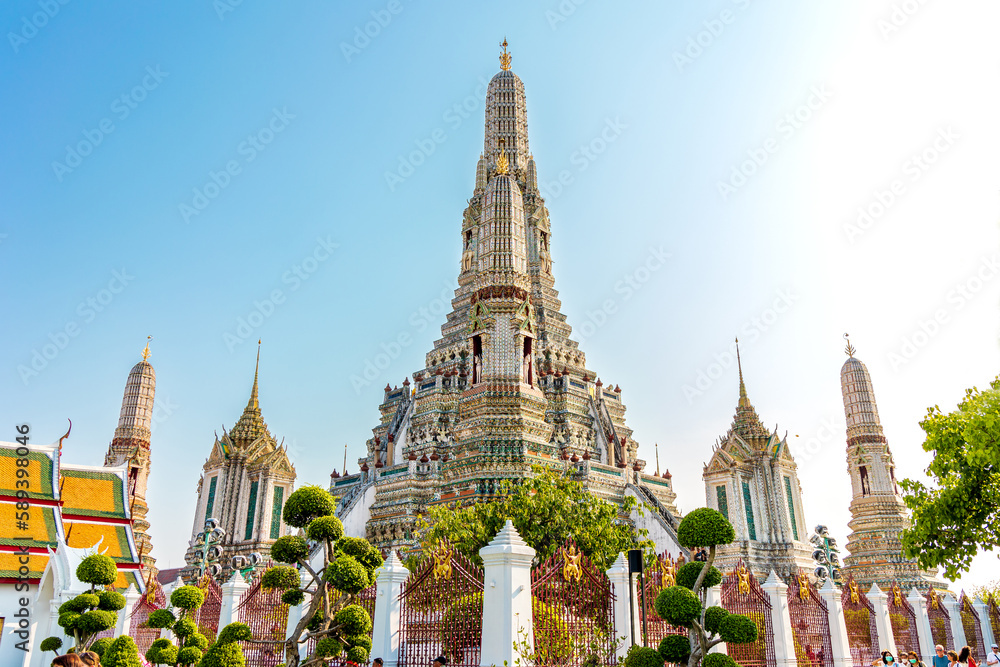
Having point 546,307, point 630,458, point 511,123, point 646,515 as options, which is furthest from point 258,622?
point 511,123

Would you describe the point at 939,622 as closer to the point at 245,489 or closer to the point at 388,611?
the point at 388,611

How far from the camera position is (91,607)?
504 inches

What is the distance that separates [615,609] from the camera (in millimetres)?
11086

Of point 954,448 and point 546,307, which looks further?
point 546,307

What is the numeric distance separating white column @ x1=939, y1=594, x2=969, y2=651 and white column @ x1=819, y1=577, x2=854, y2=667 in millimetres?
6027

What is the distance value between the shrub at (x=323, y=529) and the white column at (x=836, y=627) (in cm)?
961

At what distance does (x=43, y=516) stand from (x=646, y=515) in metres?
18.7

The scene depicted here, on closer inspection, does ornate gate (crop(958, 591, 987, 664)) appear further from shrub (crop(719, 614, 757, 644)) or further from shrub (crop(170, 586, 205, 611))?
shrub (crop(170, 586, 205, 611))

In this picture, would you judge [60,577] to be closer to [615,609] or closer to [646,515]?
[615,609]

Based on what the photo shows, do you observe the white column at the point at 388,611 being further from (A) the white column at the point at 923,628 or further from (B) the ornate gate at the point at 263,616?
(A) the white column at the point at 923,628

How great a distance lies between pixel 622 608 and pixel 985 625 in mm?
13323

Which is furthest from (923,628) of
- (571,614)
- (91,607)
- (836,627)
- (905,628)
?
(91,607)

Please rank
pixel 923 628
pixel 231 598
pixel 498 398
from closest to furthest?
pixel 231 598 → pixel 923 628 → pixel 498 398

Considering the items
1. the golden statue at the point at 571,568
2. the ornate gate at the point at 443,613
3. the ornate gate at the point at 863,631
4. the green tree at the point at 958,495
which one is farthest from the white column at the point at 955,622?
the ornate gate at the point at 443,613
